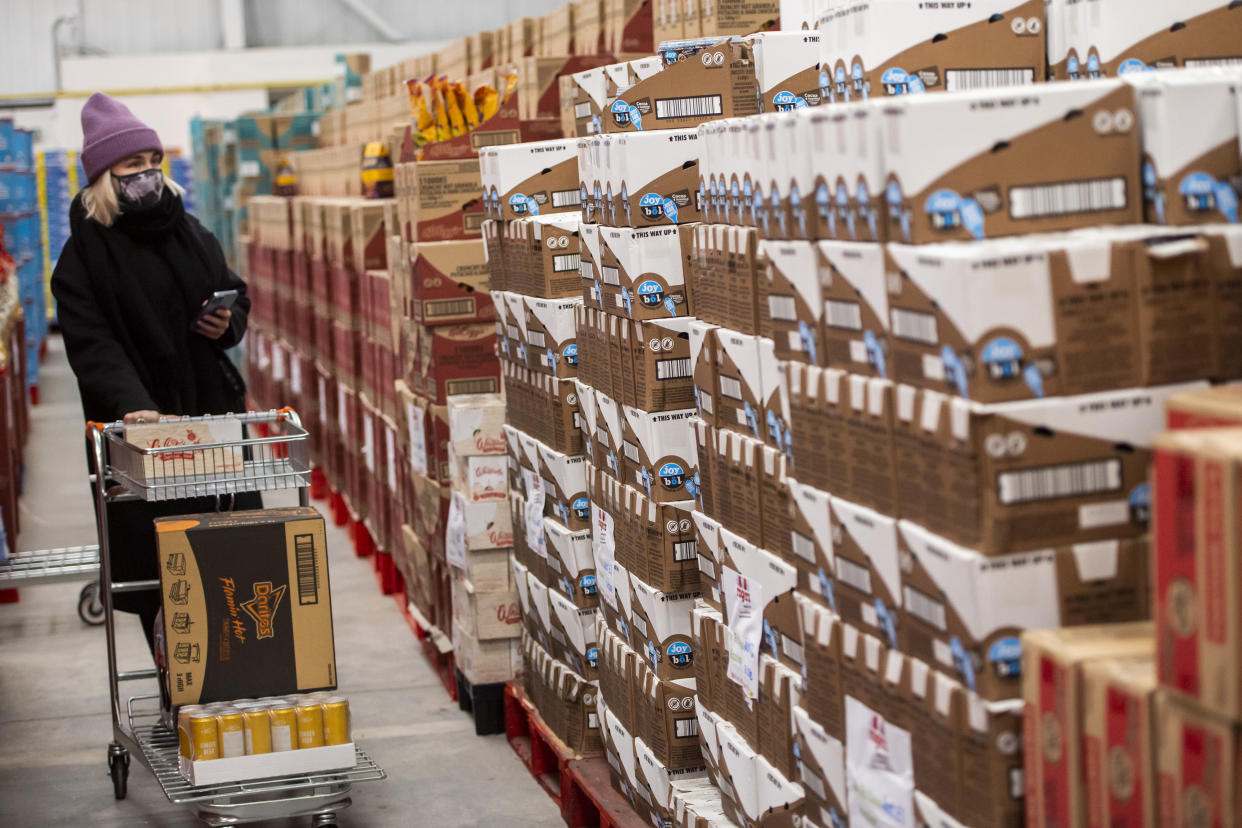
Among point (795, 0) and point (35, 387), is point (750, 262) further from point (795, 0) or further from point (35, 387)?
point (35, 387)

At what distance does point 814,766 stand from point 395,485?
14.8 ft

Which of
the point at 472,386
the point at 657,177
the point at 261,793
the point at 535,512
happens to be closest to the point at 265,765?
the point at 261,793

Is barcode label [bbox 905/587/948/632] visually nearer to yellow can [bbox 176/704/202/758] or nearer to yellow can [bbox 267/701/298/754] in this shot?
yellow can [bbox 267/701/298/754]

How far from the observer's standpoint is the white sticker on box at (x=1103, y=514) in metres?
2.12

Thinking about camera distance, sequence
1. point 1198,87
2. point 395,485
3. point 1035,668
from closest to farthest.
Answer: point 1035,668 → point 1198,87 → point 395,485

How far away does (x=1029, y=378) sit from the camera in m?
2.09

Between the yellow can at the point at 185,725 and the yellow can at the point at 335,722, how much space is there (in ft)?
1.16

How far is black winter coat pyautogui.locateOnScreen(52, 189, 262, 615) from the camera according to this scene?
15.4ft

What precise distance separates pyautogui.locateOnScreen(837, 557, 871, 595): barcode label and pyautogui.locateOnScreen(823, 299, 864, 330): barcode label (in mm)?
404

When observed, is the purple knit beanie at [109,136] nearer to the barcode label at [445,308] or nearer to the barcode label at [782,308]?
the barcode label at [445,308]

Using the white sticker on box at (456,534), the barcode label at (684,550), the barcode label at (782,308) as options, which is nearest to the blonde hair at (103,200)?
the white sticker on box at (456,534)

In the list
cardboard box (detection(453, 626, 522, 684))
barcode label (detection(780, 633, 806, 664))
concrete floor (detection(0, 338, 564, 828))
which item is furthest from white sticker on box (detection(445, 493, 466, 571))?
barcode label (detection(780, 633, 806, 664))

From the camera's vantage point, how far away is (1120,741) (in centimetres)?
187

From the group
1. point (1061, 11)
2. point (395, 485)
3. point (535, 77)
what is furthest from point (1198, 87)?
point (395, 485)
